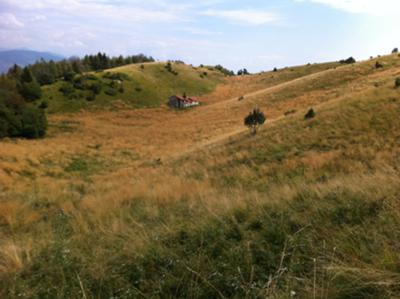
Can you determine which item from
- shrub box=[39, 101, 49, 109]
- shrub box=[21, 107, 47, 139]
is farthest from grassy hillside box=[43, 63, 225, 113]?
shrub box=[21, 107, 47, 139]

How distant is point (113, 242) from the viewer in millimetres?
4152

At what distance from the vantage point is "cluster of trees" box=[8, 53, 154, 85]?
73.6 meters

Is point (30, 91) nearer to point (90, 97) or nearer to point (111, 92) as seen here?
point (90, 97)

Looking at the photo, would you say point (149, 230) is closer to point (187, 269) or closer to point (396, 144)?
point (187, 269)

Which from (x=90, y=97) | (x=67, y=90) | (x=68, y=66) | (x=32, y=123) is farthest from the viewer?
(x=68, y=66)

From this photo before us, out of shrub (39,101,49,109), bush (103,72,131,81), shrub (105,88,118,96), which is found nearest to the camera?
shrub (39,101,49,109)

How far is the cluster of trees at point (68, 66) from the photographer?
242 feet

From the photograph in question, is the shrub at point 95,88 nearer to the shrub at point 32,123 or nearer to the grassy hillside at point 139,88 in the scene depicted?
the grassy hillside at point 139,88

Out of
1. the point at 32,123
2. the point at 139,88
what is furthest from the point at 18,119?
the point at 139,88

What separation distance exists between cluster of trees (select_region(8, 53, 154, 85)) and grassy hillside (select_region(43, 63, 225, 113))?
29.5 feet

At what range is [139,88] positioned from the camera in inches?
2776

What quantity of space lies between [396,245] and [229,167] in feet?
38.6

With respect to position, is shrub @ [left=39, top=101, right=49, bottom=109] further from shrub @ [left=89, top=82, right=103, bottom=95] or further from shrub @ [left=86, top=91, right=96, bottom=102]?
shrub @ [left=89, top=82, right=103, bottom=95]

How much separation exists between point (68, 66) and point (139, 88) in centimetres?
3216
